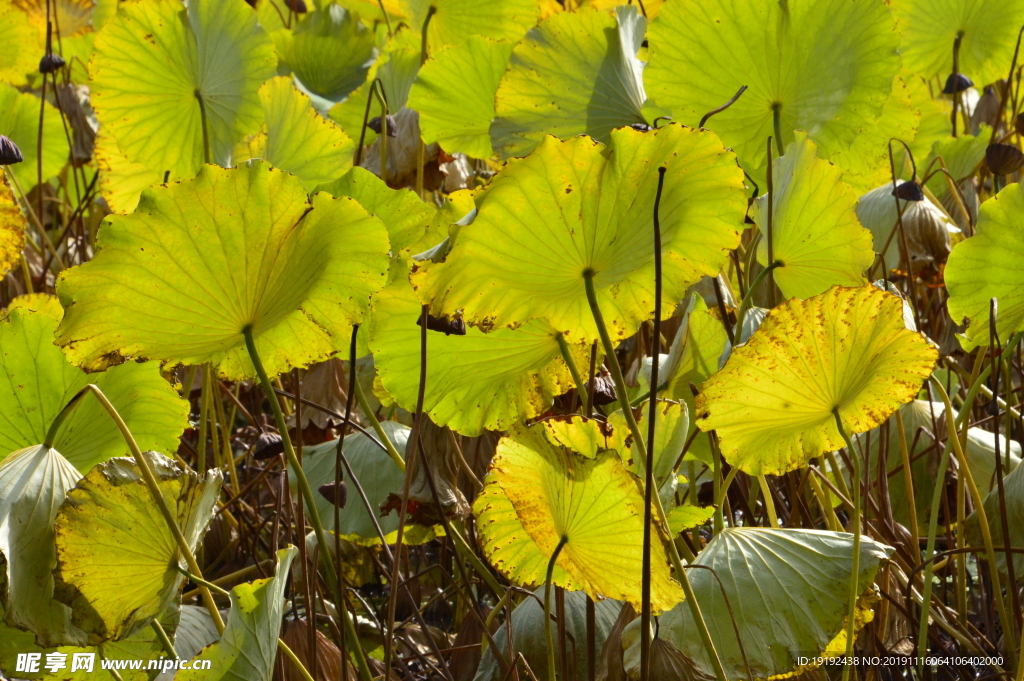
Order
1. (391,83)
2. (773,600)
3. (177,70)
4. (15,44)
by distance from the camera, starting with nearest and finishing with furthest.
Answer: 1. (773,600)
2. (177,70)
3. (391,83)
4. (15,44)

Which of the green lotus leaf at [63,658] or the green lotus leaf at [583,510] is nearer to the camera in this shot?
the green lotus leaf at [583,510]

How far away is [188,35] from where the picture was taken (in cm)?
99

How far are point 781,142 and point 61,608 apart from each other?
0.61 m

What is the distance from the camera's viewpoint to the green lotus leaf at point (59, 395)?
2.10 feet

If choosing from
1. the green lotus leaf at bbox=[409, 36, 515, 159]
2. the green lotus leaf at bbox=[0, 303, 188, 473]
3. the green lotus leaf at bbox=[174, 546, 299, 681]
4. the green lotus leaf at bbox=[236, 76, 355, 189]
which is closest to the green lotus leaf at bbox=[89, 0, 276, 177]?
the green lotus leaf at bbox=[236, 76, 355, 189]

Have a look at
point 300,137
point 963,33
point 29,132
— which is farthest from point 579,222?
point 29,132

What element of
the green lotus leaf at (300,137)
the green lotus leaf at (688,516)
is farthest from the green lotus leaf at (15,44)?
the green lotus leaf at (688,516)

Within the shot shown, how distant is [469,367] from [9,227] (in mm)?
325

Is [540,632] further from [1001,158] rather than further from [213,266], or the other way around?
[1001,158]

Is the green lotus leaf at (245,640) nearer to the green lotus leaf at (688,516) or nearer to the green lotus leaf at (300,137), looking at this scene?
the green lotus leaf at (688,516)

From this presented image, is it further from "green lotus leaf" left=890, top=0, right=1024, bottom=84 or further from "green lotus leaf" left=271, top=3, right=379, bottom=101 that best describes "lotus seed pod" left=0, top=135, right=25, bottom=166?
"green lotus leaf" left=890, top=0, right=1024, bottom=84

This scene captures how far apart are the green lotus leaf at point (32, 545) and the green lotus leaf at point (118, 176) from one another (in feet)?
2.16

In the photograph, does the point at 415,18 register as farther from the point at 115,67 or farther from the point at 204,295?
the point at 204,295

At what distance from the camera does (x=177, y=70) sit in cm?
99
